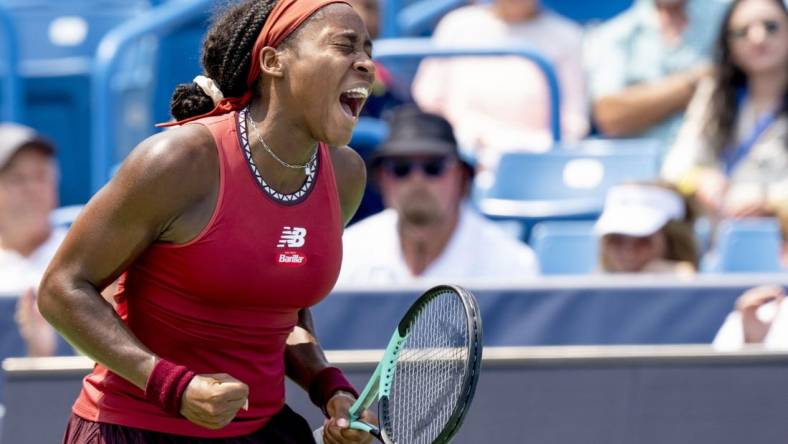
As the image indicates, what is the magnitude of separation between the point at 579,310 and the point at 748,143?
1558 mm

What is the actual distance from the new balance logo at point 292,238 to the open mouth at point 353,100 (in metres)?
0.24

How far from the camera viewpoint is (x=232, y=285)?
2725 mm

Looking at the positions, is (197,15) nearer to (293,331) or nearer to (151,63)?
(151,63)

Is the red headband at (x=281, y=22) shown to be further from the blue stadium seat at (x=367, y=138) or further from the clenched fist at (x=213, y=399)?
the blue stadium seat at (x=367, y=138)

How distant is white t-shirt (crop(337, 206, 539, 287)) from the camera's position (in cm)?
507

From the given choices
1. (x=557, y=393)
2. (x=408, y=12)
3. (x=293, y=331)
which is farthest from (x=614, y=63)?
(x=293, y=331)

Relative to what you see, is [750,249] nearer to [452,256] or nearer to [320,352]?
[452,256]

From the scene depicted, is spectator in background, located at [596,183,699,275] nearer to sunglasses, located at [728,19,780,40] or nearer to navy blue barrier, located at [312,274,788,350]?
navy blue barrier, located at [312,274,788,350]

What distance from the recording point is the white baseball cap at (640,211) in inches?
197

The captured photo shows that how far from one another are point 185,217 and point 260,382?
0.39m

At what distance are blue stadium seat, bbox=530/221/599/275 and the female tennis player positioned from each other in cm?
236

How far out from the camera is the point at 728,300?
14.5 ft

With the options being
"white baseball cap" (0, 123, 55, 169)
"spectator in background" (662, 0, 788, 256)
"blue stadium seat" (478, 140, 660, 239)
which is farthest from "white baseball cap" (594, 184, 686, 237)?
"white baseball cap" (0, 123, 55, 169)

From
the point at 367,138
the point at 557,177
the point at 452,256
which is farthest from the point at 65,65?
the point at 452,256
